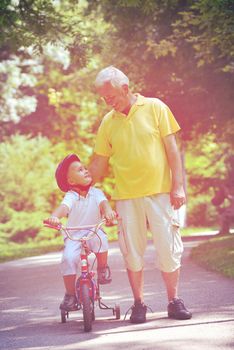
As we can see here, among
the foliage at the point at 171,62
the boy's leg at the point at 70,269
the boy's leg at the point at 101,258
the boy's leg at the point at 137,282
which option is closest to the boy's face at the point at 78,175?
the boy's leg at the point at 70,269

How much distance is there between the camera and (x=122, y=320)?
24.8 ft

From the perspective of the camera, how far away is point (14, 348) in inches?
255

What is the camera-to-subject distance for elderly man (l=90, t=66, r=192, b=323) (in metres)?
7.23

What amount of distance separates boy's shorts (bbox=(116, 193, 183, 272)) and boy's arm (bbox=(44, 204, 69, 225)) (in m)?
0.47

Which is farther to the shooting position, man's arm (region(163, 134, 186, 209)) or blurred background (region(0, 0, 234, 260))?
blurred background (region(0, 0, 234, 260))

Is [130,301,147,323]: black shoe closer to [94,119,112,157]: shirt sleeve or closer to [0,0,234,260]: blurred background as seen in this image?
[94,119,112,157]: shirt sleeve

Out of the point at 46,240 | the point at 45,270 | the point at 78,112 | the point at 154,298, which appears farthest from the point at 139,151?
the point at 78,112

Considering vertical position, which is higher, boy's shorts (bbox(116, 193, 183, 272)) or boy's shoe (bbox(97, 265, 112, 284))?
boy's shorts (bbox(116, 193, 183, 272))

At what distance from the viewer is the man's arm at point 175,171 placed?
723 centimetres

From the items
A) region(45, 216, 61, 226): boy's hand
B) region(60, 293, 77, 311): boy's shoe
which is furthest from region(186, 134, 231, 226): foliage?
region(45, 216, 61, 226): boy's hand

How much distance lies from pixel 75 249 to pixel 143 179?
822mm

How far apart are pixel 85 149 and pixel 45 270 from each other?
20346 mm

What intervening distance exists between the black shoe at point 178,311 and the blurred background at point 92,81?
5462 millimetres

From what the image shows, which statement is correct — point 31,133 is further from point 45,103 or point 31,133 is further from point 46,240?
point 46,240
